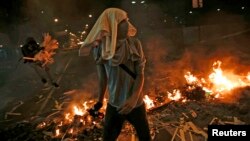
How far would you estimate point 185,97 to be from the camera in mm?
8352

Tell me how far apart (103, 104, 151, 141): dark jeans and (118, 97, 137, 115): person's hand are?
14 centimetres

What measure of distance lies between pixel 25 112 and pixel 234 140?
7549mm

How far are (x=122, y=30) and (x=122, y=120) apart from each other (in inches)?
52.2

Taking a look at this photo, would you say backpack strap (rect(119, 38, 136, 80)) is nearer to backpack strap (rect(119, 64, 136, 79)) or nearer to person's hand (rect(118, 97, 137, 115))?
backpack strap (rect(119, 64, 136, 79))

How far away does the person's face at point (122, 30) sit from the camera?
366 cm

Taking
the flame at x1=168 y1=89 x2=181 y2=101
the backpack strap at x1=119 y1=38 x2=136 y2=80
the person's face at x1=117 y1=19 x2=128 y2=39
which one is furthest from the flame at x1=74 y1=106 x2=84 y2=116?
the person's face at x1=117 y1=19 x2=128 y2=39

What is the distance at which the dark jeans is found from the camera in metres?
3.88

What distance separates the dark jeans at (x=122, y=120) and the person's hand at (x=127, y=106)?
0.46ft

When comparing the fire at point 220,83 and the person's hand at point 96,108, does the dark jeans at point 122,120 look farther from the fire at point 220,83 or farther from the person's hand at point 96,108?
the fire at point 220,83

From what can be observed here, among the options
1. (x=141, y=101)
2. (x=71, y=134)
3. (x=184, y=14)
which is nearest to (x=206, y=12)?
(x=184, y=14)

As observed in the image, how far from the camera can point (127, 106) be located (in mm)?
3689

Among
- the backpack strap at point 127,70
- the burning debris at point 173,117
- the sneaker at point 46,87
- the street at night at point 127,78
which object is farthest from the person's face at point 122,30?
the sneaker at point 46,87

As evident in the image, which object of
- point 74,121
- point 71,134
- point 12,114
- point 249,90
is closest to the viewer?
point 71,134

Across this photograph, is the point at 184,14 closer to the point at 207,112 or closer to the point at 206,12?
the point at 206,12
